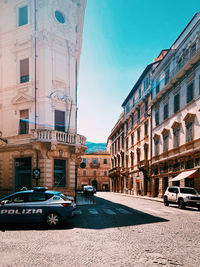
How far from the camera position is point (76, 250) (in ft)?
22.9

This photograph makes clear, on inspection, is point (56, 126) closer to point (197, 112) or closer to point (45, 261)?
point (197, 112)

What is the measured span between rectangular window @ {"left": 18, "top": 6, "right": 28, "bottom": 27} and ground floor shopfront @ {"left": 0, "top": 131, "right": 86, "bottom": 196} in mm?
10025

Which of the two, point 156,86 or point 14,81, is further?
point 156,86

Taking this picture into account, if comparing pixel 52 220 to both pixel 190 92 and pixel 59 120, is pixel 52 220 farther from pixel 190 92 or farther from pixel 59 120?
pixel 190 92

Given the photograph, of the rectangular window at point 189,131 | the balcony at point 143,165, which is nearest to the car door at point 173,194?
the rectangular window at point 189,131

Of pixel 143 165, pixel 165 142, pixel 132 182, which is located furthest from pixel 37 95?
pixel 132 182

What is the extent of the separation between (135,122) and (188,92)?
18682 millimetres

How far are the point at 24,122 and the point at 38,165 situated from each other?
3.91 meters

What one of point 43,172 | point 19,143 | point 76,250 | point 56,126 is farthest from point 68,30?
point 76,250

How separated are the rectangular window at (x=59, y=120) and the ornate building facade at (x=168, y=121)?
11108 mm

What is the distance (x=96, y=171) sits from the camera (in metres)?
78.6

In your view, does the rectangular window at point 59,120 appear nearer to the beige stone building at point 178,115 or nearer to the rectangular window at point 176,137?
the beige stone building at point 178,115

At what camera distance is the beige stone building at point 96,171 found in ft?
256

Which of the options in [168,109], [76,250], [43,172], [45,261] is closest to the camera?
[45,261]
